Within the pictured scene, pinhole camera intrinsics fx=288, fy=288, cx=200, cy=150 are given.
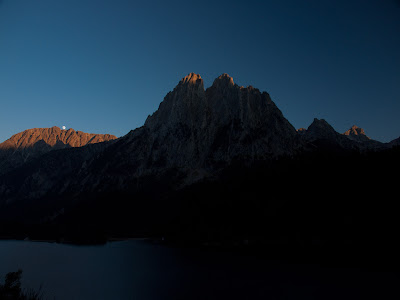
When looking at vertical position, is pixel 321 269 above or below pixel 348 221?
below

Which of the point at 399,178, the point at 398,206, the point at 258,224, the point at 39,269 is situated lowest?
the point at 39,269

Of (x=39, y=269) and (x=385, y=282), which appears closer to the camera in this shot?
(x=385, y=282)

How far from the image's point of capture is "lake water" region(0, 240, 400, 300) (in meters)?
68.6

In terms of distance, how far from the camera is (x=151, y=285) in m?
80.2

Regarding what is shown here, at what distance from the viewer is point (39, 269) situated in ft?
344

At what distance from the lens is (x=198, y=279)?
8450 cm

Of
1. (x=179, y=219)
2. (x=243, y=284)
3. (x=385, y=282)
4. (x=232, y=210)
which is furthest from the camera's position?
(x=179, y=219)

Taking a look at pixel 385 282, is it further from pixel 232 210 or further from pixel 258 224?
pixel 232 210

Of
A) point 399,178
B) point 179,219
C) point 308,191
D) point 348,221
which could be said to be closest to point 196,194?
point 179,219

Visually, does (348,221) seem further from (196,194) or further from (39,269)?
(39,269)

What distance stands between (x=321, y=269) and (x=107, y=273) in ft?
226

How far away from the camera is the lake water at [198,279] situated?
225 ft

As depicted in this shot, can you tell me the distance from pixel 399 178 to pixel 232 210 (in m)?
81.6

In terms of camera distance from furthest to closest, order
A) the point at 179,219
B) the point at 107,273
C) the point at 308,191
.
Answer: the point at 179,219, the point at 308,191, the point at 107,273
